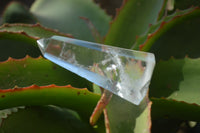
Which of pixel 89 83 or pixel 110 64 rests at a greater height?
pixel 110 64

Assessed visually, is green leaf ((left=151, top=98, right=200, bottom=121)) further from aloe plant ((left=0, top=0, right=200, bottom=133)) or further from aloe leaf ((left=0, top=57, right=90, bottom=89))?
aloe leaf ((left=0, top=57, right=90, bottom=89))

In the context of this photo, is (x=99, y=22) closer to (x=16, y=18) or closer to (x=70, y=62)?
(x=16, y=18)

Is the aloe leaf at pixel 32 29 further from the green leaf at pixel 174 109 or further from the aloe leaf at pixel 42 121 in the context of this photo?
the green leaf at pixel 174 109

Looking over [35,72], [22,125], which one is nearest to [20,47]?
[35,72]

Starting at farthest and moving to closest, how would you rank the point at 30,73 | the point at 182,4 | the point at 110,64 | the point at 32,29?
the point at 182,4 → the point at 32,29 → the point at 30,73 → the point at 110,64

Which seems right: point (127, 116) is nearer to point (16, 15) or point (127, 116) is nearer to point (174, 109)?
point (174, 109)

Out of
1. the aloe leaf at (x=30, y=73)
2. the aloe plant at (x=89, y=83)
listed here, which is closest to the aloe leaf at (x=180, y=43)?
the aloe plant at (x=89, y=83)

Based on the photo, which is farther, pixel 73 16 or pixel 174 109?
pixel 73 16

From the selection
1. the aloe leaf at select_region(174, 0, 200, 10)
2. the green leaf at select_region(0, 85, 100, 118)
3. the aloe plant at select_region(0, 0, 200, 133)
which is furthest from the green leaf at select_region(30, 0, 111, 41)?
the green leaf at select_region(0, 85, 100, 118)

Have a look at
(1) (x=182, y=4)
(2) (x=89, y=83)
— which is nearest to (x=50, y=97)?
(2) (x=89, y=83)
